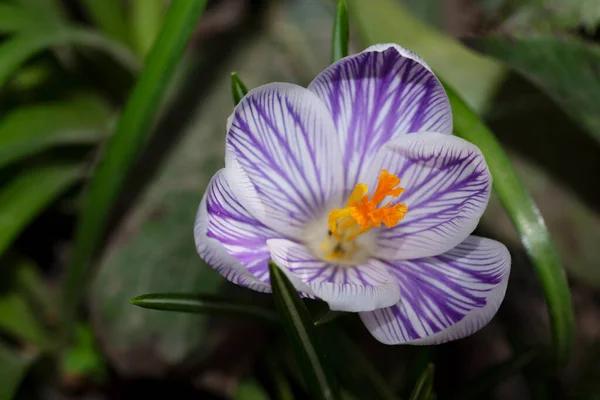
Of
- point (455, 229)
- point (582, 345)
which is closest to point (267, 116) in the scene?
point (455, 229)

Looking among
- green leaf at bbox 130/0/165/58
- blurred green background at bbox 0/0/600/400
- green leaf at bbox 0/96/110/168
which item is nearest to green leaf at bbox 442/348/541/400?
blurred green background at bbox 0/0/600/400

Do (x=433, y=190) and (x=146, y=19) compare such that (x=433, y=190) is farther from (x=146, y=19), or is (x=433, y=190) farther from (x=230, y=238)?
(x=146, y=19)

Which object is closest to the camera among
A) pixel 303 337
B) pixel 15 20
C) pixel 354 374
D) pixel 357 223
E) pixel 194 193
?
pixel 303 337

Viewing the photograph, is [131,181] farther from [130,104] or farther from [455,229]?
[455,229]

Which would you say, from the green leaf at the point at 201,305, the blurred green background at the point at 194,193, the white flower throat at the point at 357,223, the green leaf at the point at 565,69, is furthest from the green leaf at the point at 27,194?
the green leaf at the point at 565,69

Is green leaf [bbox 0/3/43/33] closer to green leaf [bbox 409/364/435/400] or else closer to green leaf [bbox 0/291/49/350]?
green leaf [bbox 0/291/49/350]

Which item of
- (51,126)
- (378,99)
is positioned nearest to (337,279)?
(378,99)
